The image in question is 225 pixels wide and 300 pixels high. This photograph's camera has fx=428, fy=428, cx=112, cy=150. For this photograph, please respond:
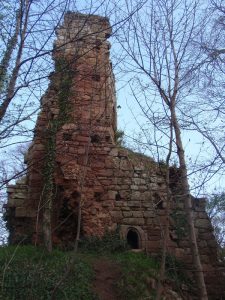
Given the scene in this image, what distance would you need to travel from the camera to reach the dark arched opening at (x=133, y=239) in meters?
8.99

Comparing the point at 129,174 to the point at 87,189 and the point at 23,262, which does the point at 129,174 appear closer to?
the point at 87,189

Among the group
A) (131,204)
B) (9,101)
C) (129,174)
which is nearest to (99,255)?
(131,204)

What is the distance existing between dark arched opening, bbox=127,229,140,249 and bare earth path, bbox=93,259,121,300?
1282 millimetres

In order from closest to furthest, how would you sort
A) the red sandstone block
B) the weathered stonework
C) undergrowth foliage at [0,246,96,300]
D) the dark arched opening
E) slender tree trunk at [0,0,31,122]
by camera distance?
slender tree trunk at [0,0,31,122] → undergrowth foliage at [0,246,96,300] → the weathered stonework → the dark arched opening → the red sandstone block

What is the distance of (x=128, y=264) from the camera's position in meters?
7.76

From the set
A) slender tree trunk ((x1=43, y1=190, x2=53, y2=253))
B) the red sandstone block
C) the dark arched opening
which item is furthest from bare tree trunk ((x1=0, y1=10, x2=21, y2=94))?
the dark arched opening

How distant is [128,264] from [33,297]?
2.27m

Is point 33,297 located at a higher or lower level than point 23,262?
lower

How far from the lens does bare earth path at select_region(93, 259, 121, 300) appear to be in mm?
6844

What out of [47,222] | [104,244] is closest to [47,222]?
[47,222]

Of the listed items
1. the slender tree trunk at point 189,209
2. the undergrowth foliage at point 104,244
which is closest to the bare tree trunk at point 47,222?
the undergrowth foliage at point 104,244

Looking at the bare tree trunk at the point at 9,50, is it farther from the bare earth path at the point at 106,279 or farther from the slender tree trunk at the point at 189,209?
the bare earth path at the point at 106,279

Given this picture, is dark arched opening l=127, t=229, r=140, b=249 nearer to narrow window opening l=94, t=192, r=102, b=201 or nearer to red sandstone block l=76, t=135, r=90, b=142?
narrow window opening l=94, t=192, r=102, b=201

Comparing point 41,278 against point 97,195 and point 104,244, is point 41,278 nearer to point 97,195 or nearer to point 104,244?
point 104,244
